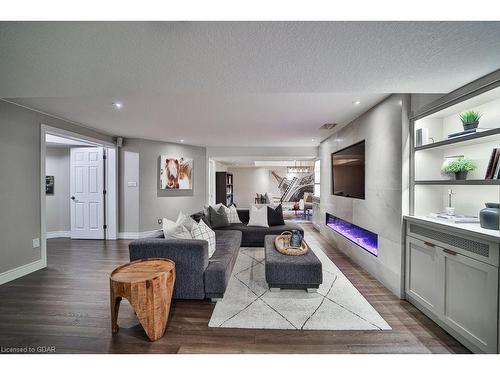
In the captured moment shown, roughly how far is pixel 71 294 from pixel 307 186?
10.7m

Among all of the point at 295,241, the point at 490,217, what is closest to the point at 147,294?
the point at 295,241

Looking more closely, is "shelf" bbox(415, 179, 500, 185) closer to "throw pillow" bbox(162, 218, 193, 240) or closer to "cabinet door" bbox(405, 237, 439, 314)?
"cabinet door" bbox(405, 237, 439, 314)

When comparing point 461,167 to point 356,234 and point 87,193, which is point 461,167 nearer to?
point 356,234

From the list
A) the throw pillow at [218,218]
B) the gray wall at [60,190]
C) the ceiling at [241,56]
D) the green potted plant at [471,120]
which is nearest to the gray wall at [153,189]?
the gray wall at [60,190]

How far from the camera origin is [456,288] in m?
1.77

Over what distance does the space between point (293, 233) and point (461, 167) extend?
185cm

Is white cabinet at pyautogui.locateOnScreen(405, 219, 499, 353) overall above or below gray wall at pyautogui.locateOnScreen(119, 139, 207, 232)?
below

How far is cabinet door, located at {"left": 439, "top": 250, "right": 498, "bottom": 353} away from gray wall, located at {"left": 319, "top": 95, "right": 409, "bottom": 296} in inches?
23.3

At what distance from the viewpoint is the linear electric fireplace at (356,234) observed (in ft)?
10.5

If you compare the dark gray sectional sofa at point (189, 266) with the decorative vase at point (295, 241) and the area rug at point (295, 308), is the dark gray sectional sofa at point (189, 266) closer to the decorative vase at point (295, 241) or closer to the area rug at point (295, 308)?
the area rug at point (295, 308)

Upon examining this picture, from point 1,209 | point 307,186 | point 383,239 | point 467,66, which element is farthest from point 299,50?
point 307,186

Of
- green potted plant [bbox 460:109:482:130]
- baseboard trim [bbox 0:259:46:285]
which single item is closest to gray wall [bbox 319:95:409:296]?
green potted plant [bbox 460:109:482:130]

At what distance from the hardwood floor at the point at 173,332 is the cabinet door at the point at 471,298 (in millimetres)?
179

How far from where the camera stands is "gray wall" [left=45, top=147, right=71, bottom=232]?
519 cm
